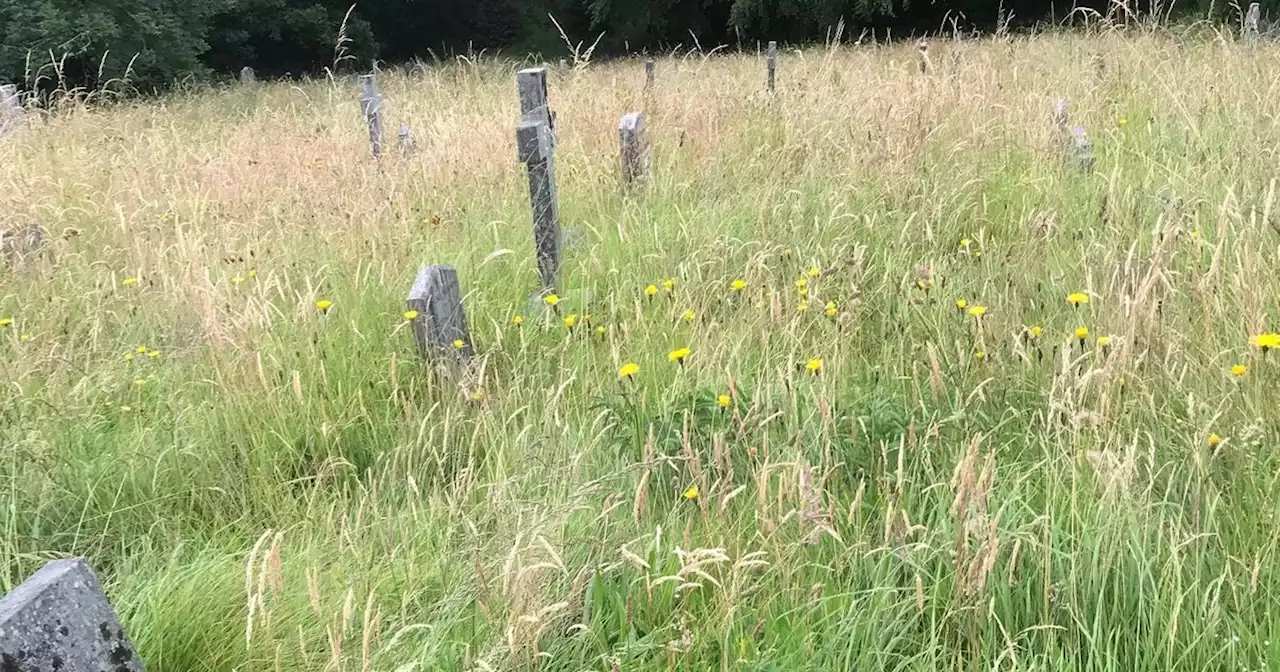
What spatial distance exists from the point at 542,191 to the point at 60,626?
2739mm

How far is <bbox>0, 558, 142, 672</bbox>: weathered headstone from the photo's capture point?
0.89 m

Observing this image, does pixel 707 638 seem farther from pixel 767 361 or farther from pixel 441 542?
pixel 767 361

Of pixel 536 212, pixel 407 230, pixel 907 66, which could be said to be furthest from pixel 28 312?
pixel 907 66

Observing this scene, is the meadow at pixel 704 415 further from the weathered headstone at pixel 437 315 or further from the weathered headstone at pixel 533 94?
the weathered headstone at pixel 533 94

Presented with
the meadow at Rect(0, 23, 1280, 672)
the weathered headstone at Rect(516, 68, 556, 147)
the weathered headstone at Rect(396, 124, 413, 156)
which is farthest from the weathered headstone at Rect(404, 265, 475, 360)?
the weathered headstone at Rect(396, 124, 413, 156)

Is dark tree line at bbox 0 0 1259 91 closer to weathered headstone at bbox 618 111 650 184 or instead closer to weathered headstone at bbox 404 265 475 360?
weathered headstone at bbox 618 111 650 184

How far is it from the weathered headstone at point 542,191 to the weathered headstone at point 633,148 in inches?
33.6

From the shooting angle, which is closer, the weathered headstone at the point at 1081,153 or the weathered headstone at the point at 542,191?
the weathered headstone at the point at 542,191

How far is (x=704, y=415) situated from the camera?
2115 millimetres

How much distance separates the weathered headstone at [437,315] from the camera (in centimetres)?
248

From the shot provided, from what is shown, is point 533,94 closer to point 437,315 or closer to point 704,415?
point 437,315

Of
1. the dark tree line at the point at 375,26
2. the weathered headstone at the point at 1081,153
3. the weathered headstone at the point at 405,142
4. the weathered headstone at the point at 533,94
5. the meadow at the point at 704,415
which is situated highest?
the dark tree line at the point at 375,26

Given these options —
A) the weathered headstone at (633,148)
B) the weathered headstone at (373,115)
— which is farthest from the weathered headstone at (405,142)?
the weathered headstone at (633,148)

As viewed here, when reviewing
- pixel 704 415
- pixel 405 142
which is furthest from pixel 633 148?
pixel 704 415
